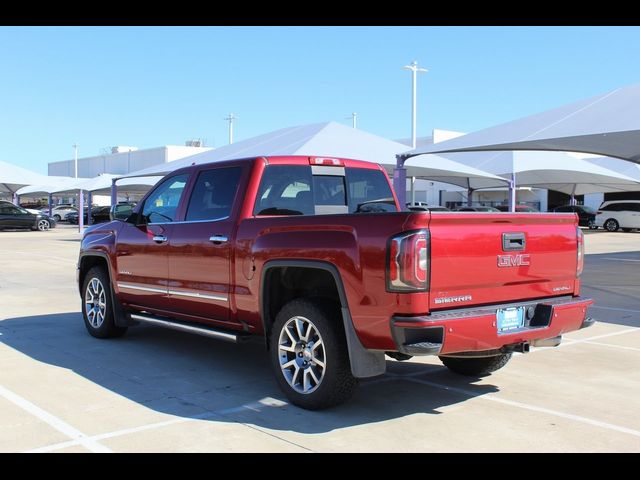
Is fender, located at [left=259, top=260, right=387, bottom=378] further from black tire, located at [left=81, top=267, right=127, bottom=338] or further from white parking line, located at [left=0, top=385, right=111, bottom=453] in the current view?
black tire, located at [left=81, top=267, right=127, bottom=338]

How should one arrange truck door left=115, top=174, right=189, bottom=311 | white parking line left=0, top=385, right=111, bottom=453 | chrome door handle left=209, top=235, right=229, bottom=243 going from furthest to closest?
truck door left=115, top=174, right=189, bottom=311, chrome door handle left=209, top=235, right=229, bottom=243, white parking line left=0, top=385, right=111, bottom=453

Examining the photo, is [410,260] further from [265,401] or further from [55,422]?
[55,422]

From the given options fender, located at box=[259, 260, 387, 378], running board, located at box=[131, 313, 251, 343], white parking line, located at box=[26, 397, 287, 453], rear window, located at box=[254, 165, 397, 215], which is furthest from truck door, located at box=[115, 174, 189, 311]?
fender, located at box=[259, 260, 387, 378]

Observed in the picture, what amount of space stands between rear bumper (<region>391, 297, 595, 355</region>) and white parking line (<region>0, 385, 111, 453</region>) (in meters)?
2.01

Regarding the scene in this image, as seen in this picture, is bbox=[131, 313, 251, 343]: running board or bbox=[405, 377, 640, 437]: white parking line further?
bbox=[131, 313, 251, 343]: running board

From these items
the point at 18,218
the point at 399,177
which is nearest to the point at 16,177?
the point at 18,218

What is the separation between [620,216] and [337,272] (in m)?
38.8

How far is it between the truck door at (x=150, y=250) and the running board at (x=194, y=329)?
12 cm

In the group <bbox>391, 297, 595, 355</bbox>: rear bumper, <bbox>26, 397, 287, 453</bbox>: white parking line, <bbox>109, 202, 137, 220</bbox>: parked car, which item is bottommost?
<bbox>26, 397, 287, 453</bbox>: white parking line

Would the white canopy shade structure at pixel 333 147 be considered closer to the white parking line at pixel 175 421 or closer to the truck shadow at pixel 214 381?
the truck shadow at pixel 214 381

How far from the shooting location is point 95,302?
7801mm

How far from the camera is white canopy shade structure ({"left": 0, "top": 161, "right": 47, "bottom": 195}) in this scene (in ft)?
153
